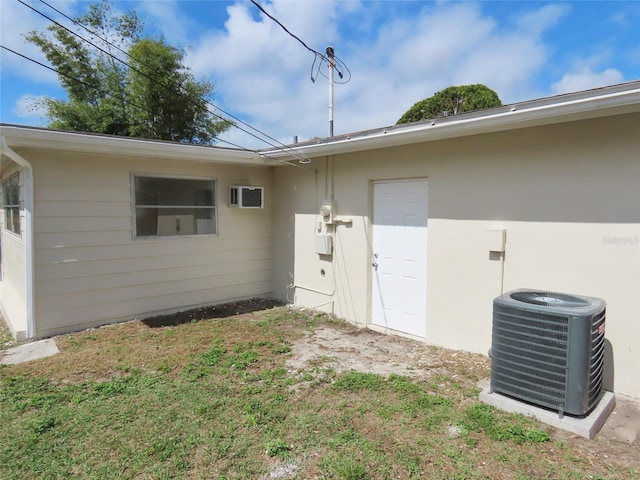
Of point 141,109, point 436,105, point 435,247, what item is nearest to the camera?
point 435,247

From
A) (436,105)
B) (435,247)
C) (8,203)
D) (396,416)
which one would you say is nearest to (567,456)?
(396,416)

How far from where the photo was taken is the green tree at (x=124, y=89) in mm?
15828

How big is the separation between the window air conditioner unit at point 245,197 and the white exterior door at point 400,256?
225 cm

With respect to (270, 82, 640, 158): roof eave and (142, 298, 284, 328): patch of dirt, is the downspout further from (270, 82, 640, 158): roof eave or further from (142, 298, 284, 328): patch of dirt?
(270, 82, 640, 158): roof eave

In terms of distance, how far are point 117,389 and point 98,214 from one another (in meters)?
2.77

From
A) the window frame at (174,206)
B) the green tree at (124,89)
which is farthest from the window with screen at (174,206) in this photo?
the green tree at (124,89)

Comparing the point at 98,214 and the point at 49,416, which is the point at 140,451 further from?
the point at 98,214

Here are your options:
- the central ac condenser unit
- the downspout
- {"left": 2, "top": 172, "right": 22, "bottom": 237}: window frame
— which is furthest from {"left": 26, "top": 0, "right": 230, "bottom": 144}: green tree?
the central ac condenser unit

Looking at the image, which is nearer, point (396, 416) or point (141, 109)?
point (396, 416)

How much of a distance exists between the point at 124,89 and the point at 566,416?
778 inches

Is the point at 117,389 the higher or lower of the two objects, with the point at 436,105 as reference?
lower

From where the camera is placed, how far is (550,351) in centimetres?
268

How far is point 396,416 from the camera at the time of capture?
2811 mm

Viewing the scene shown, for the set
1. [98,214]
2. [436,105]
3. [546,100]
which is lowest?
[98,214]
